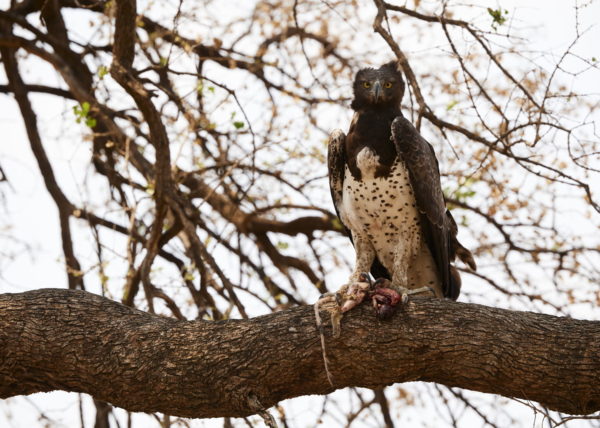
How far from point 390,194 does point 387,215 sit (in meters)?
0.14

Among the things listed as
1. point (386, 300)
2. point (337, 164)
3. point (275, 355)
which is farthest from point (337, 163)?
point (275, 355)

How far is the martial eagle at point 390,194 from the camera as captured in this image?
5.45 meters

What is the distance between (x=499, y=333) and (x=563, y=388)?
0.36 meters

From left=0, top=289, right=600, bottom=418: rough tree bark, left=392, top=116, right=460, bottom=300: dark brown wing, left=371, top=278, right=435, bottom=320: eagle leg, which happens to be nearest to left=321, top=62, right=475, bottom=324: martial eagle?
left=392, top=116, right=460, bottom=300: dark brown wing

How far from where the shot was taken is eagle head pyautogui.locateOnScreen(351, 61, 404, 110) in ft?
18.8

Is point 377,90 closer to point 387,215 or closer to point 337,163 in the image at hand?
point 337,163

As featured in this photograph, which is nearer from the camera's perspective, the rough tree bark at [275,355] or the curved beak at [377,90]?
the rough tree bark at [275,355]

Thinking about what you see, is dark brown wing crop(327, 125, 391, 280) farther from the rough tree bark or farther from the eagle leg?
the rough tree bark

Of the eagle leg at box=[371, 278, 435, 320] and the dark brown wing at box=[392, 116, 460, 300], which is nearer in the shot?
the eagle leg at box=[371, 278, 435, 320]

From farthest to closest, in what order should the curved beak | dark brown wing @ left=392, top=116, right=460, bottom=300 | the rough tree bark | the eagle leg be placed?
the curved beak
dark brown wing @ left=392, top=116, right=460, bottom=300
the eagle leg
the rough tree bark

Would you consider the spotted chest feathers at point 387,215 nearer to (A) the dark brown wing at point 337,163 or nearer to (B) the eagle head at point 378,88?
(A) the dark brown wing at point 337,163

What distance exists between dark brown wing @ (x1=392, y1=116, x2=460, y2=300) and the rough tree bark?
1.21 m

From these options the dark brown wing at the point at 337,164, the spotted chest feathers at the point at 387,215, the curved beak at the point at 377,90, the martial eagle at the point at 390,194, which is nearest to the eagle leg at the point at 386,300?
the martial eagle at the point at 390,194

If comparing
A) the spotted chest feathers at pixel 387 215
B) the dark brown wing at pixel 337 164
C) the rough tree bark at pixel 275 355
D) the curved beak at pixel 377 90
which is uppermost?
the curved beak at pixel 377 90
